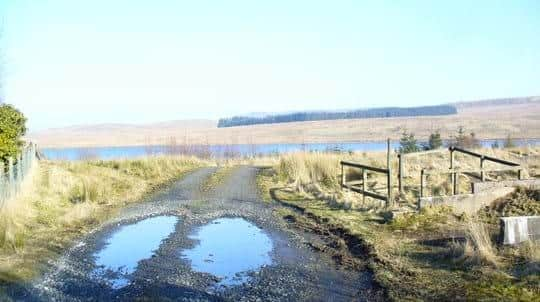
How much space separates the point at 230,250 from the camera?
10.5 metres

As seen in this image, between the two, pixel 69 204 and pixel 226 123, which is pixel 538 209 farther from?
pixel 226 123

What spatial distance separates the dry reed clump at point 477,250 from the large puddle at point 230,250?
3097 millimetres

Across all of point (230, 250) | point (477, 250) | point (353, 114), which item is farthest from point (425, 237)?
point (353, 114)

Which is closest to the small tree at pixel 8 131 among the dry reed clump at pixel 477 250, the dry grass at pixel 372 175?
the dry grass at pixel 372 175

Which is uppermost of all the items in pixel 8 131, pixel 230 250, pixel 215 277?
pixel 8 131

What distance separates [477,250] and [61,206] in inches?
432

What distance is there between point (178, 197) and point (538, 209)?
1052 cm

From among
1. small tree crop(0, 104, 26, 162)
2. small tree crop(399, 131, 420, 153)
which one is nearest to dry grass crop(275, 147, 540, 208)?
small tree crop(399, 131, 420, 153)

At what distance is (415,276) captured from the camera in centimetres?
795

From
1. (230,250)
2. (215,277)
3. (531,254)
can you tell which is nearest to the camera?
(531,254)

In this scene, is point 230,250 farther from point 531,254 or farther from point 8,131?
point 8,131

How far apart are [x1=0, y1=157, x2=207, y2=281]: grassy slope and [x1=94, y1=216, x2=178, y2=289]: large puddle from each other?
853mm

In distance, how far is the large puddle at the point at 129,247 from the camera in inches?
339

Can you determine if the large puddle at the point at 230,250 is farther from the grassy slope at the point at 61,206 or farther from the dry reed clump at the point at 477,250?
the dry reed clump at the point at 477,250
